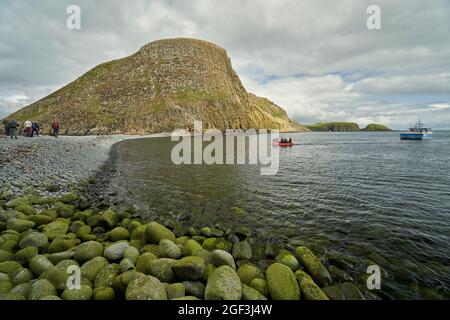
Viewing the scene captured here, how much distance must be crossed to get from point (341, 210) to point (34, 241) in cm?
1400

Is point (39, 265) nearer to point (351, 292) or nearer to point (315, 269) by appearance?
point (315, 269)

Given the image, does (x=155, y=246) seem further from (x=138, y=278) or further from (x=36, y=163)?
(x=36, y=163)

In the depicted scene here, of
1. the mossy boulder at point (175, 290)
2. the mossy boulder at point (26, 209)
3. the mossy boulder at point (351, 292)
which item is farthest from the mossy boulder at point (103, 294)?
the mossy boulder at point (26, 209)

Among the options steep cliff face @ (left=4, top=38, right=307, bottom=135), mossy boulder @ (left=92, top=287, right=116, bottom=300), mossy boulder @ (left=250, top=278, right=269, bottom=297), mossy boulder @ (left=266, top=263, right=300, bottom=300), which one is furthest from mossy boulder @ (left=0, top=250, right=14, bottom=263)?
steep cliff face @ (left=4, top=38, right=307, bottom=135)

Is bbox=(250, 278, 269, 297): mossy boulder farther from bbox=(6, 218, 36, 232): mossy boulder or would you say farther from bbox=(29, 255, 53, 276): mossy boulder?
bbox=(6, 218, 36, 232): mossy boulder

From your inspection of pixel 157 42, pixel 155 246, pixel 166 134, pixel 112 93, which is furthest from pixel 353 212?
pixel 157 42

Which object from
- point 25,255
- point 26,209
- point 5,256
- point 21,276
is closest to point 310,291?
point 21,276

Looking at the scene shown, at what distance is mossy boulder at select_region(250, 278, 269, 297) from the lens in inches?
221

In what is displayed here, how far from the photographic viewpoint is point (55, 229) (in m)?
8.20

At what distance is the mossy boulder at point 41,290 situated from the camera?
4801 mm

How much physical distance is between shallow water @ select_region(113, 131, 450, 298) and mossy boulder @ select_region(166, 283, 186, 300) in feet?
16.2

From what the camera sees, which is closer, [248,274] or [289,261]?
[248,274]

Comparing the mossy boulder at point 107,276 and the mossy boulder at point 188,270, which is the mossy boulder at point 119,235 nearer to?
the mossy boulder at point 107,276
